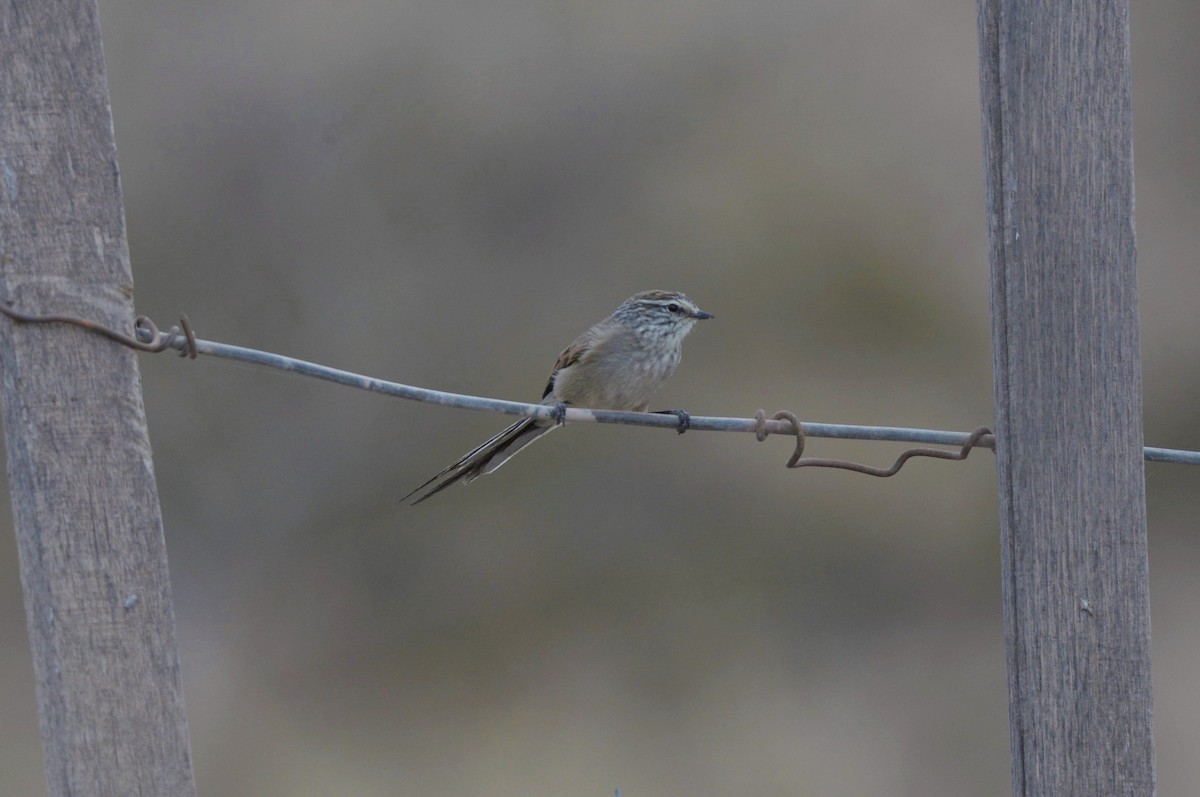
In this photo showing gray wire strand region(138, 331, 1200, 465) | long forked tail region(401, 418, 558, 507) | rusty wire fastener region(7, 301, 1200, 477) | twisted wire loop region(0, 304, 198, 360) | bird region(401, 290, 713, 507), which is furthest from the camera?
bird region(401, 290, 713, 507)

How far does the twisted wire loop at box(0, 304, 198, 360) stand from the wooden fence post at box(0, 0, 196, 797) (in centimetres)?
2

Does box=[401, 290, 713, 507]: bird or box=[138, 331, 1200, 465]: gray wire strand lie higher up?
box=[401, 290, 713, 507]: bird

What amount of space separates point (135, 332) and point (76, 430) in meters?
0.20

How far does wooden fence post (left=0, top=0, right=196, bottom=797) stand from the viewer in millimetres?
1968

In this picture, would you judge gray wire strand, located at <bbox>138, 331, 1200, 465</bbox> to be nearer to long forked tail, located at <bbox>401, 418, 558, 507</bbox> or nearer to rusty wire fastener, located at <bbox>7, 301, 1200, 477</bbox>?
rusty wire fastener, located at <bbox>7, 301, 1200, 477</bbox>

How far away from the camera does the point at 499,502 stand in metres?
7.42

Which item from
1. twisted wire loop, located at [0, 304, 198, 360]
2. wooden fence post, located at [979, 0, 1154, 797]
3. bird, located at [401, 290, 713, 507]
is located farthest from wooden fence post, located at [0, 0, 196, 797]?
bird, located at [401, 290, 713, 507]

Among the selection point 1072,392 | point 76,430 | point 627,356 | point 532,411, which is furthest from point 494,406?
point 627,356

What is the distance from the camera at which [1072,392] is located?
2.18 meters

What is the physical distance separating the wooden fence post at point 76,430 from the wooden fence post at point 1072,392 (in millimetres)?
1637

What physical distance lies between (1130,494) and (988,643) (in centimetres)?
551

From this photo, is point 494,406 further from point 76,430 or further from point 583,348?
point 583,348

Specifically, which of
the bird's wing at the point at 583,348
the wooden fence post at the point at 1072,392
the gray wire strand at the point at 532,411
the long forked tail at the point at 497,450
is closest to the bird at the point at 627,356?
the bird's wing at the point at 583,348

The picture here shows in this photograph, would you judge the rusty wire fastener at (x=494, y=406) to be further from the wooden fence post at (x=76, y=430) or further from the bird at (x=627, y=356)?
the bird at (x=627, y=356)
